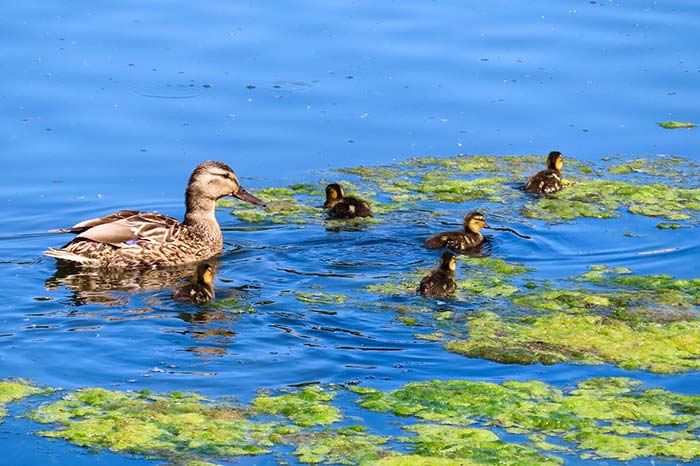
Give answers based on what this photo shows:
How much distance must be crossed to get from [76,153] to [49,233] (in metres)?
1.55

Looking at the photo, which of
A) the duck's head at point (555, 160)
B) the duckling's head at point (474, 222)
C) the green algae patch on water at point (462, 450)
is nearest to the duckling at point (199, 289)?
the duckling's head at point (474, 222)

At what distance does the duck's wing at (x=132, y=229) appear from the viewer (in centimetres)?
1035

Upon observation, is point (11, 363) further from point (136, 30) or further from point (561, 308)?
point (136, 30)

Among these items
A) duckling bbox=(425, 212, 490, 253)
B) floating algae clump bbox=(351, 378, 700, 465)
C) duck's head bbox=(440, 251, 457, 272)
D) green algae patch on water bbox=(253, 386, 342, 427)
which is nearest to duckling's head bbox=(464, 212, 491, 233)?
duckling bbox=(425, 212, 490, 253)

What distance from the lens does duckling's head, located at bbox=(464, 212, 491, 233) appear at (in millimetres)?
10492

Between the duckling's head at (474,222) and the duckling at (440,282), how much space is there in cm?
118

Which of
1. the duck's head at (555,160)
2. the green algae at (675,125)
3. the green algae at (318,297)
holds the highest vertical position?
the green algae at (675,125)

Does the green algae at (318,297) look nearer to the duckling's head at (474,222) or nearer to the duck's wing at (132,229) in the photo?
the duckling's head at (474,222)

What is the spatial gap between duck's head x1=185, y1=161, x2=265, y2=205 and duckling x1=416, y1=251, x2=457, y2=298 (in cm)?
245

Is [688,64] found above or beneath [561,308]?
above

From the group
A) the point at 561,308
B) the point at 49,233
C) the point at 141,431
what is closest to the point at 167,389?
the point at 141,431

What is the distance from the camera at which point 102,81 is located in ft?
44.9

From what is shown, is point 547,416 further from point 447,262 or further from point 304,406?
point 447,262

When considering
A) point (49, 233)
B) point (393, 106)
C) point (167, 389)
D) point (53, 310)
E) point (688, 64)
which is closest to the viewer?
point (167, 389)
